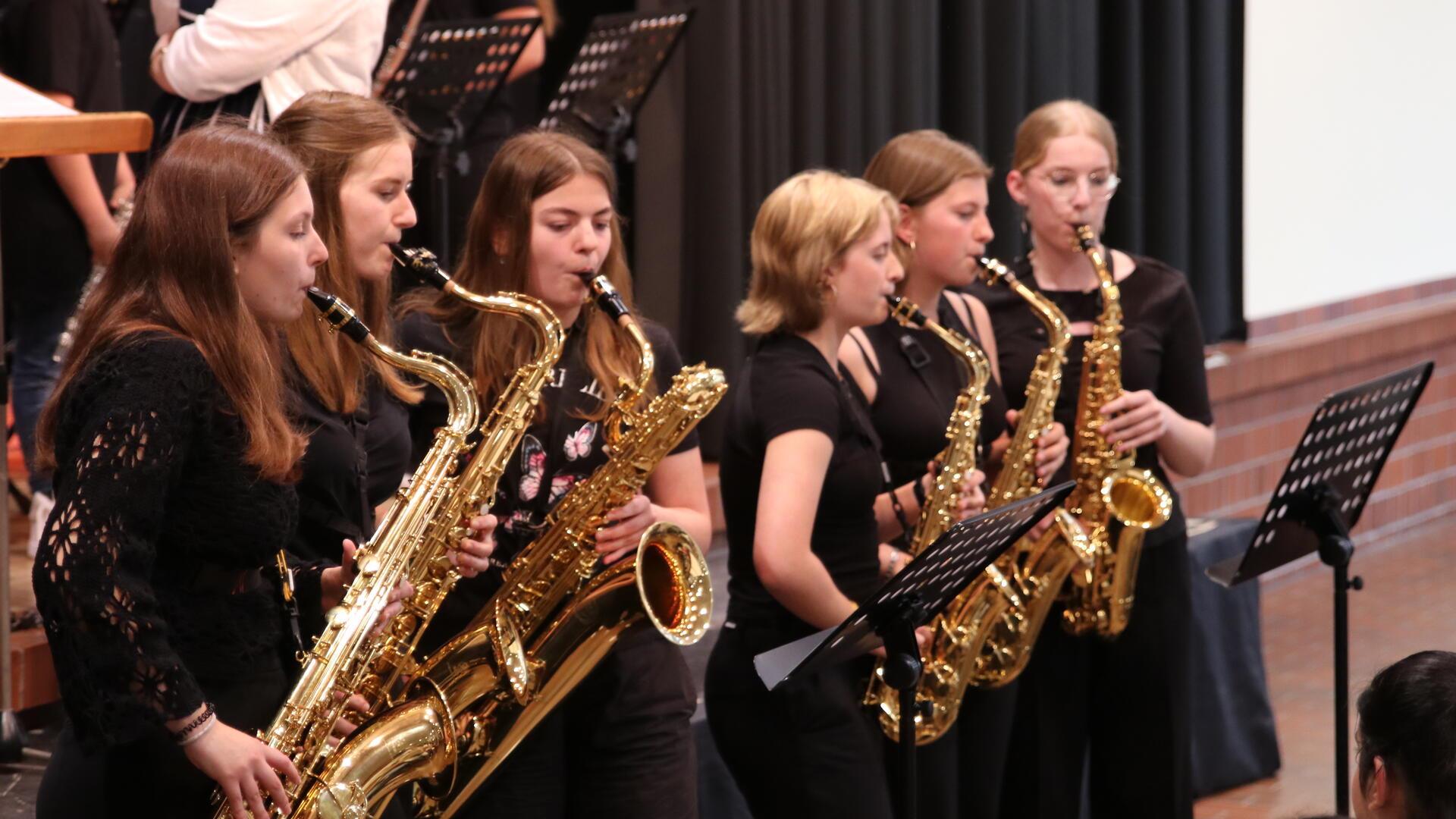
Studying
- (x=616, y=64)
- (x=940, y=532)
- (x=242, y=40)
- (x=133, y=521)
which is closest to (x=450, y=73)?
(x=616, y=64)

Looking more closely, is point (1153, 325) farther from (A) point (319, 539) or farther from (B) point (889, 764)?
(A) point (319, 539)

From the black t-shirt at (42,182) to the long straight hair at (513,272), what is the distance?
2.08 metres

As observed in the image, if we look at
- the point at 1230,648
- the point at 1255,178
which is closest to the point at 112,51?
the point at 1230,648

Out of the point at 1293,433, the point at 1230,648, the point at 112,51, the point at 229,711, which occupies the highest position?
the point at 112,51

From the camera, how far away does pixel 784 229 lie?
3486 mm

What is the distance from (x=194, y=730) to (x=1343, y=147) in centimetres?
793

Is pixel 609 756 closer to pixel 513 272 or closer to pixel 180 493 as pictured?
pixel 513 272

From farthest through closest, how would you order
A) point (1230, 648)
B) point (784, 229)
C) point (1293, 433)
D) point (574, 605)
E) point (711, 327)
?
point (1293, 433) → point (711, 327) → point (1230, 648) → point (784, 229) → point (574, 605)

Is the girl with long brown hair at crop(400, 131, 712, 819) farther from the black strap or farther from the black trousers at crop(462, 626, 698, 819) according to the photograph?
the black strap

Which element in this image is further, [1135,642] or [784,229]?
[1135,642]

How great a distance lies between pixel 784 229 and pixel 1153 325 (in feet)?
3.80

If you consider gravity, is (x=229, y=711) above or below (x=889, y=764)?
above

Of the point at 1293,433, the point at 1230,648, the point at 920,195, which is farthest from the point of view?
the point at 1293,433

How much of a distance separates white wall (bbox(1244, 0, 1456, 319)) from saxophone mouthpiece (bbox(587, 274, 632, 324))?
234 inches
